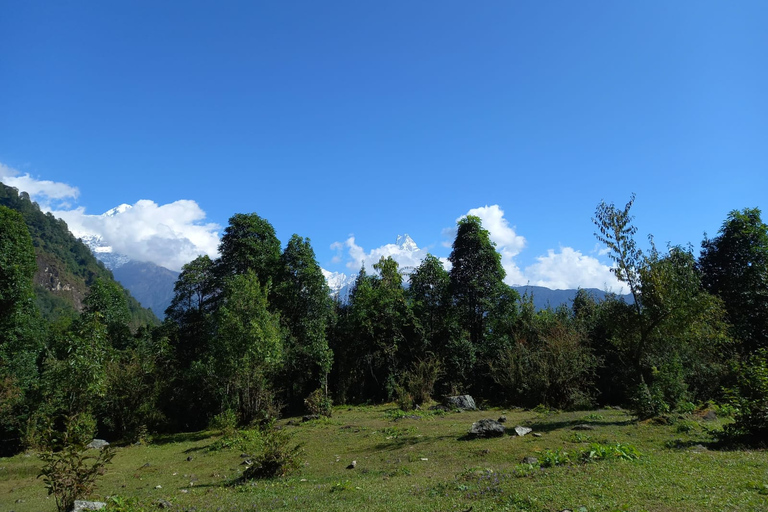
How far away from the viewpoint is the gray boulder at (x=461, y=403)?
24.0 m

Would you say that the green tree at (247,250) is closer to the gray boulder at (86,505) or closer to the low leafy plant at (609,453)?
the gray boulder at (86,505)

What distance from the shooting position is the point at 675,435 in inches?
501

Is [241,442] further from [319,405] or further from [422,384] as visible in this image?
[422,384]

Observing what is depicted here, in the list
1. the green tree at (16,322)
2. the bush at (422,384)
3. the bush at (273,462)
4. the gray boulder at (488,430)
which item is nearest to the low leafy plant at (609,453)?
the gray boulder at (488,430)

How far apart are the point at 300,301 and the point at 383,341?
23.8 feet

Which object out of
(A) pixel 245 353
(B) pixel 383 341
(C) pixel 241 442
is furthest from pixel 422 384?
(C) pixel 241 442

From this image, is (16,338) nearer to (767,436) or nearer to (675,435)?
(675,435)

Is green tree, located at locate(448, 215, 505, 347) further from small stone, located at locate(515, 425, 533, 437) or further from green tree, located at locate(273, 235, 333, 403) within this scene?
small stone, located at locate(515, 425, 533, 437)

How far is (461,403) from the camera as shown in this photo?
80.6 feet

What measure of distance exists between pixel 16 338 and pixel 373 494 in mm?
26703

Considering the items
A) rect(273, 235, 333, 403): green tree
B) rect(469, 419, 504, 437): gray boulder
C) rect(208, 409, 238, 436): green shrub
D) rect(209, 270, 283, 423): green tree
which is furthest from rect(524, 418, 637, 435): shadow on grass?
rect(273, 235, 333, 403): green tree

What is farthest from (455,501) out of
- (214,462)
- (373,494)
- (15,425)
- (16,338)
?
(16,338)

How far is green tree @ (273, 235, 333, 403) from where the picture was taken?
2955cm

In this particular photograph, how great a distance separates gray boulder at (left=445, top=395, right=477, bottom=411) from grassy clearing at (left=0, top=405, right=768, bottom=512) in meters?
5.12
